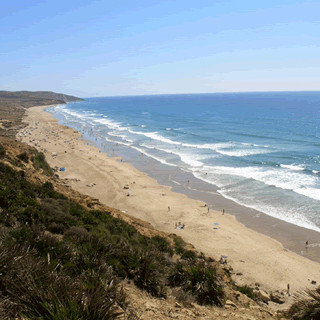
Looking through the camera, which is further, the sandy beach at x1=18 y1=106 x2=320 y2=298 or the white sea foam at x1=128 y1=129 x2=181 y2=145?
the white sea foam at x1=128 y1=129 x2=181 y2=145

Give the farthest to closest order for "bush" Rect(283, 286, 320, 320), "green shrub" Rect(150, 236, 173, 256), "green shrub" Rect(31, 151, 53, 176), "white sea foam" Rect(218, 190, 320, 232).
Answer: "green shrub" Rect(31, 151, 53, 176), "white sea foam" Rect(218, 190, 320, 232), "green shrub" Rect(150, 236, 173, 256), "bush" Rect(283, 286, 320, 320)

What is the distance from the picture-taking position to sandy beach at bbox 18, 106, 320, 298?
1777 cm

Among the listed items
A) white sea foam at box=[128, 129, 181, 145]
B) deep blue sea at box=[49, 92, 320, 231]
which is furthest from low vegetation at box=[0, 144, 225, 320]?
white sea foam at box=[128, 129, 181, 145]

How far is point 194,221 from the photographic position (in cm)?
2502

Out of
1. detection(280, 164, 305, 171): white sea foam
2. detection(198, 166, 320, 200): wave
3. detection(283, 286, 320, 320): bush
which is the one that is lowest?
detection(198, 166, 320, 200): wave

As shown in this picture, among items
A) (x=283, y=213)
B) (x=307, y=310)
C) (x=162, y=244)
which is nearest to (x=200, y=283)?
(x=307, y=310)

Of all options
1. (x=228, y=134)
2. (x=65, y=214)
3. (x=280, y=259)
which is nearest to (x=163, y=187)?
(x=280, y=259)

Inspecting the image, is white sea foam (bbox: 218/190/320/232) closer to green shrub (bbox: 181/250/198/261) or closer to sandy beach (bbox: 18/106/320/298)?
sandy beach (bbox: 18/106/320/298)

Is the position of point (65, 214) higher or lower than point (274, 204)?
higher

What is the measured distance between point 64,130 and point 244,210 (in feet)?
198

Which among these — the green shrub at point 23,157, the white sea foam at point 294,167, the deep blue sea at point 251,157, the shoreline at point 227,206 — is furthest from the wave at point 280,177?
the green shrub at point 23,157

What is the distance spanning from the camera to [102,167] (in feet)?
136

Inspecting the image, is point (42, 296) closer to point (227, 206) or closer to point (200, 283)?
point (200, 283)

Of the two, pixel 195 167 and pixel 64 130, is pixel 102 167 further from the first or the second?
pixel 64 130
